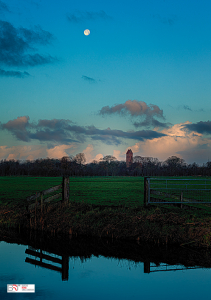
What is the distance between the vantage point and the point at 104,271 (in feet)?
27.4

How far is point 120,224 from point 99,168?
16623 centimetres

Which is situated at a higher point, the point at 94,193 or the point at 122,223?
the point at 122,223

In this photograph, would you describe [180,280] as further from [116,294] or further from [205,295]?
[116,294]

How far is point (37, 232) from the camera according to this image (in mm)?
12656

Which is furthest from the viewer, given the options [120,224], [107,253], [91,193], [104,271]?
[91,193]

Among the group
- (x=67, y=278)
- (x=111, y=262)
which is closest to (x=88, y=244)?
(x=111, y=262)

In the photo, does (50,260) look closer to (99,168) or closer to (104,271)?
(104,271)

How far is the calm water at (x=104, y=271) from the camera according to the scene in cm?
699

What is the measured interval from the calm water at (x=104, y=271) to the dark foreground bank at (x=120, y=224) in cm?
81

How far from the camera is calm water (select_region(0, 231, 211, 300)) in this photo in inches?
275
